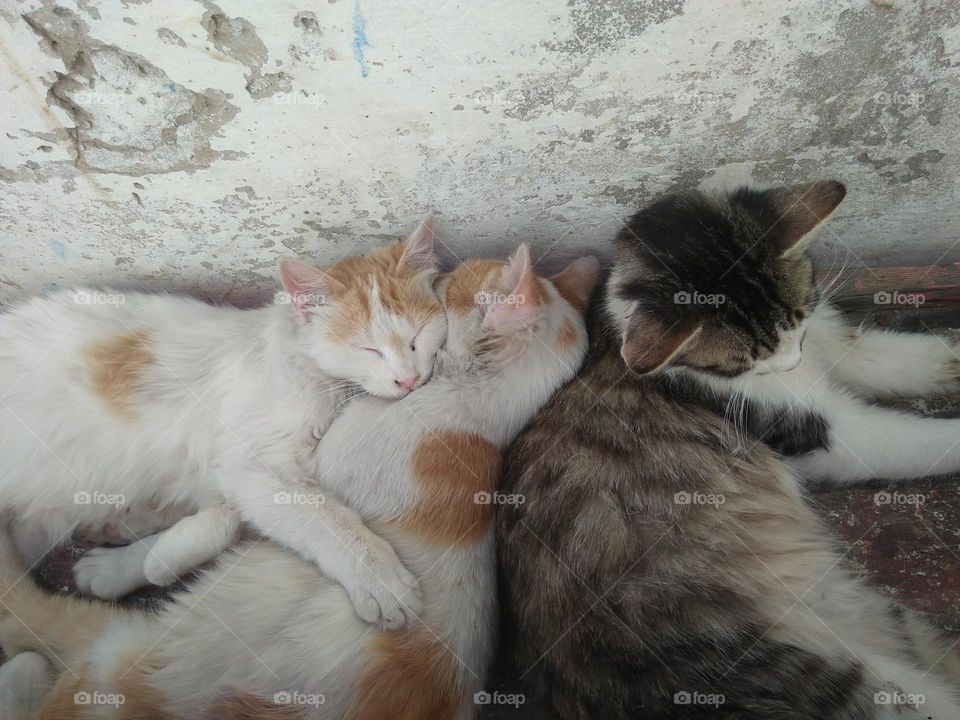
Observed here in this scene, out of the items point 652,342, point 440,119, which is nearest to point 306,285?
point 440,119

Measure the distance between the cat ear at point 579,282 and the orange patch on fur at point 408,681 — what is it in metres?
1.09

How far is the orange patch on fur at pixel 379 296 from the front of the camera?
196 cm

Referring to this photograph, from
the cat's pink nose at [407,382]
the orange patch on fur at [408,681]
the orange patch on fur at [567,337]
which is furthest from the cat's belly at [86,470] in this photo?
the orange patch on fur at [567,337]

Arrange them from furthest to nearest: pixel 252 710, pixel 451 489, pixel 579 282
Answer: pixel 579 282 → pixel 451 489 → pixel 252 710

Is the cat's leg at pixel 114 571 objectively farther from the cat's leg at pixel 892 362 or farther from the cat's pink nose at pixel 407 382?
the cat's leg at pixel 892 362

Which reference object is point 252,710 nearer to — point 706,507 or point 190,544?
point 190,544

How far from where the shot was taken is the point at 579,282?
7.01ft

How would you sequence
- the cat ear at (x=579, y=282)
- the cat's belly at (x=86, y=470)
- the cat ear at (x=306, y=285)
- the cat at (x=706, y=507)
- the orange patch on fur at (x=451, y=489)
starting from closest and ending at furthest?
the cat at (x=706, y=507) → the orange patch on fur at (x=451, y=489) → the cat ear at (x=306, y=285) → the cat's belly at (x=86, y=470) → the cat ear at (x=579, y=282)

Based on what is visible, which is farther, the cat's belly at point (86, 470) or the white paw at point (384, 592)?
the cat's belly at point (86, 470)

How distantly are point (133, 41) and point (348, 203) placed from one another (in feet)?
2.17

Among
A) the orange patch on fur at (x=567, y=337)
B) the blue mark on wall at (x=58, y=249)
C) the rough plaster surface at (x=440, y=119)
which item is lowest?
the orange patch on fur at (x=567, y=337)

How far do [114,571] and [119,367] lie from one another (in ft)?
2.03

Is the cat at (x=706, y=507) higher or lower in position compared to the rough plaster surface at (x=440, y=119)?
lower

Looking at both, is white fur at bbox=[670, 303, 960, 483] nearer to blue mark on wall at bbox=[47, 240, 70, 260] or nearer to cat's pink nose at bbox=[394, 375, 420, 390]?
cat's pink nose at bbox=[394, 375, 420, 390]
